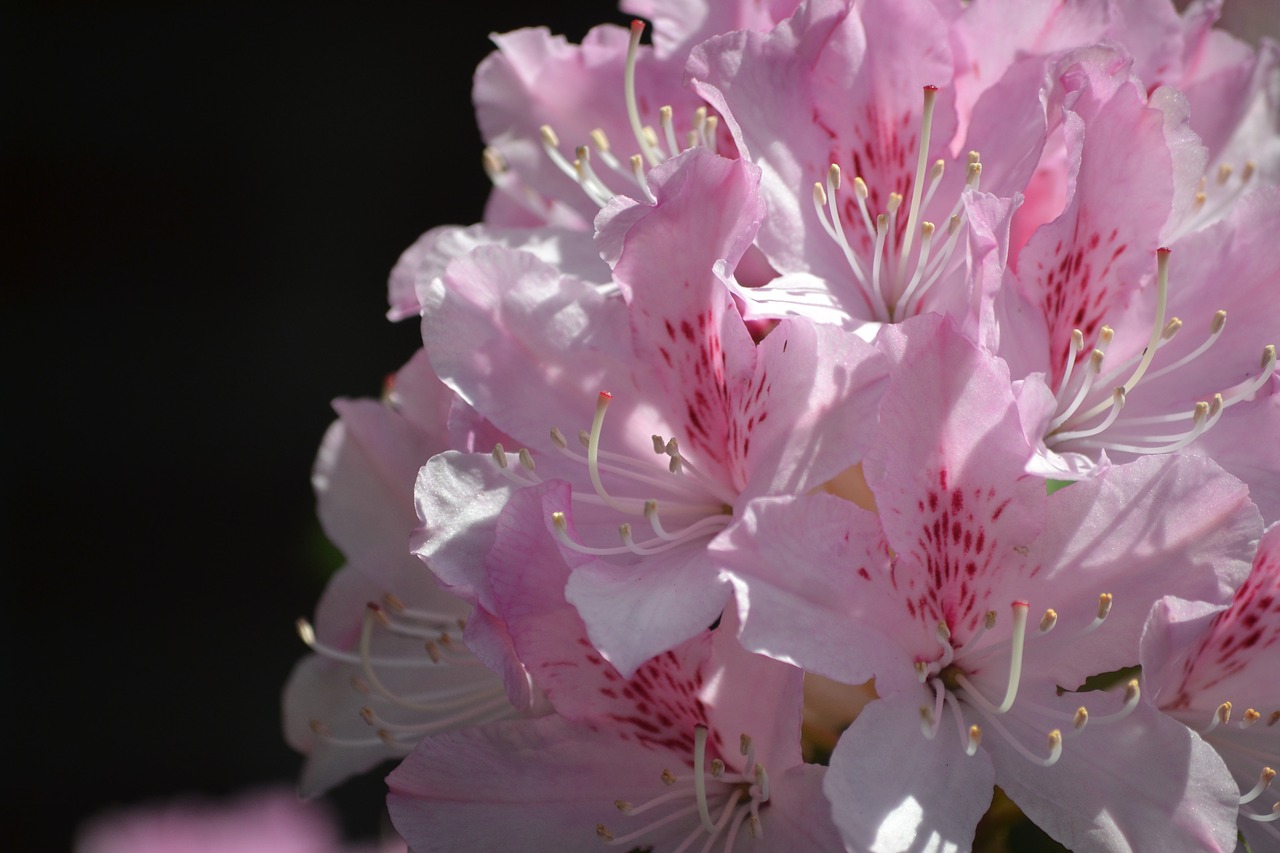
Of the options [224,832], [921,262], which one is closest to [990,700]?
[921,262]

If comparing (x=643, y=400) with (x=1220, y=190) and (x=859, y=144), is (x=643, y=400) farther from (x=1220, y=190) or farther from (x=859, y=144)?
(x=1220, y=190)

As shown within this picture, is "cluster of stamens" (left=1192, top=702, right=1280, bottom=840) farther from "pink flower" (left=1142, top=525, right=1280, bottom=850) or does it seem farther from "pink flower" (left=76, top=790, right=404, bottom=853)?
"pink flower" (left=76, top=790, right=404, bottom=853)

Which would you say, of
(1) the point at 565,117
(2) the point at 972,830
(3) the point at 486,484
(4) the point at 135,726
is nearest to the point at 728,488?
(3) the point at 486,484

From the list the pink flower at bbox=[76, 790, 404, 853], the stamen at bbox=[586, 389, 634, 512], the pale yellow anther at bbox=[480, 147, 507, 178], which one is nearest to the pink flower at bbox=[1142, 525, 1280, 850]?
the stamen at bbox=[586, 389, 634, 512]

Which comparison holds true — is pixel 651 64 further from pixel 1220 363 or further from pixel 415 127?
pixel 415 127

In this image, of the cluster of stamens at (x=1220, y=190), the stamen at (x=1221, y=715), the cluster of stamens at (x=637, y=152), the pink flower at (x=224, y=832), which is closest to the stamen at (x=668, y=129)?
the cluster of stamens at (x=637, y=152)
